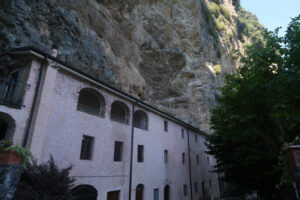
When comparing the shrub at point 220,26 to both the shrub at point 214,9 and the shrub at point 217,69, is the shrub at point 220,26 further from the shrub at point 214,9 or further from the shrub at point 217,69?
the shrub at point 217,69

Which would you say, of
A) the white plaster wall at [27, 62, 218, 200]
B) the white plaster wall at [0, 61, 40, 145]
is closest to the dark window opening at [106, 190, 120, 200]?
the white plaster wall at [27, 62, 218, 200]

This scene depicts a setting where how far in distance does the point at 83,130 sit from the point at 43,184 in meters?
3.75

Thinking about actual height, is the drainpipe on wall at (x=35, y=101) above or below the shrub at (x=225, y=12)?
below

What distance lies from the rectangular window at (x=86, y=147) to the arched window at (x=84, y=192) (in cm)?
145

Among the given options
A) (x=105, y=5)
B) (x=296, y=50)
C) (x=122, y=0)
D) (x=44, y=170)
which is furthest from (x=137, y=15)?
(x=44, y=170)

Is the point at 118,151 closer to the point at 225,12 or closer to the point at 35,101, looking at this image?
the point at 35,101

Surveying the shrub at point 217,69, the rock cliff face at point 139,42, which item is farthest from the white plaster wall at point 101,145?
the shrub at point 217,69

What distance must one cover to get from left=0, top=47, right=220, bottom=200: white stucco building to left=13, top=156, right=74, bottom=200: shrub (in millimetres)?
1193

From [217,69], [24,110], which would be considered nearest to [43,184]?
[24,110]

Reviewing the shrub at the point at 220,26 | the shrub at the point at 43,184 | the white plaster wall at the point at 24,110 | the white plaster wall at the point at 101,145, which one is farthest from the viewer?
the shrub at the point at 220,26

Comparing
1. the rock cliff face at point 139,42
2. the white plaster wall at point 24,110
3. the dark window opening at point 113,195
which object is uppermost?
the rock cliff face at point 139,42

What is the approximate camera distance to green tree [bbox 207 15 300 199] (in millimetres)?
8219

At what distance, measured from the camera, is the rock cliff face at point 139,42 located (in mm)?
13281

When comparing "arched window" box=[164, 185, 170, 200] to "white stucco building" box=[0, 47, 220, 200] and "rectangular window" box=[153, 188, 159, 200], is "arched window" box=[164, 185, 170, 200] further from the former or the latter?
"rectangular window" box=[153, 188, 159, 200]
